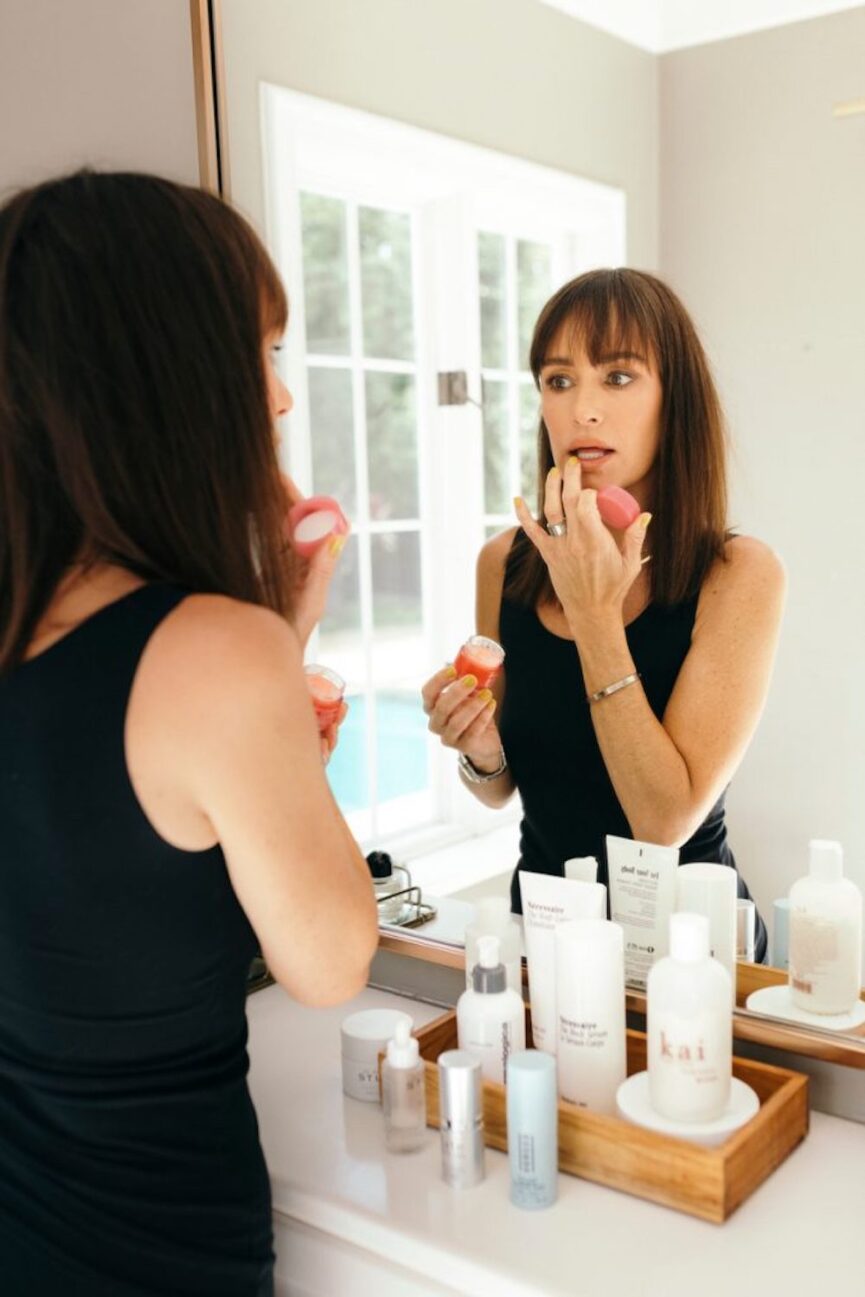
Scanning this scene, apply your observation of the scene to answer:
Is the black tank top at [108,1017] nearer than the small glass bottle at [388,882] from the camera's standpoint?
Yes

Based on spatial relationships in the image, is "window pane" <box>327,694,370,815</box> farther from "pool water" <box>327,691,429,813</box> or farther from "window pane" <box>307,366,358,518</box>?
"window pane" <box>307,366,358,518</box>

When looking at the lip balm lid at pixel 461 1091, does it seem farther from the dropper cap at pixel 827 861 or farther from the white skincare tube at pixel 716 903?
the dropper cap at pixel 827 861

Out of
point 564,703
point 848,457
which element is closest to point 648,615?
point 564,703

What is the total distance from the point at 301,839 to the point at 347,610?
598 millimetres

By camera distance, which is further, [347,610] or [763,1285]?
[347,610]

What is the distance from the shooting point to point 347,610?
132 centimetres

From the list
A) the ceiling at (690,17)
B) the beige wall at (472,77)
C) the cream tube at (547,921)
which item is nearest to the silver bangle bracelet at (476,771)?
the cream tube at (547,921)

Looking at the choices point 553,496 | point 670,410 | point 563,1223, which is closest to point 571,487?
point 553,496

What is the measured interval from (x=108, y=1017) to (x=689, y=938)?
0.46 metres

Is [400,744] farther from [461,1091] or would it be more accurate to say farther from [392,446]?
[461,1091]

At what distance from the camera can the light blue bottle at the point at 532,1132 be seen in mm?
960

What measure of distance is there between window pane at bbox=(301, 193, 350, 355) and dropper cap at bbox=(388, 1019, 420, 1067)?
0.73 m

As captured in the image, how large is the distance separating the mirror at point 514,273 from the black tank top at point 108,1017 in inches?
21.4

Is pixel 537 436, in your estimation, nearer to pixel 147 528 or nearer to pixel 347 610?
pixel 347 610
